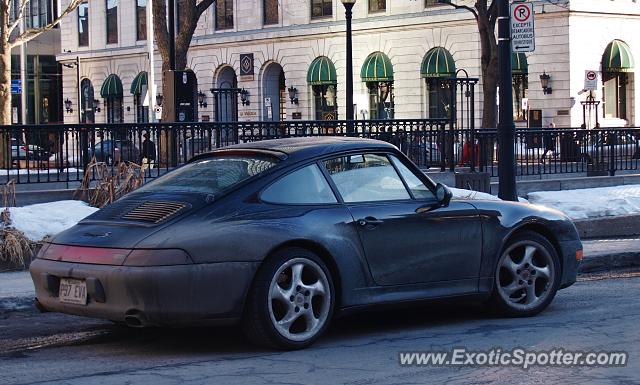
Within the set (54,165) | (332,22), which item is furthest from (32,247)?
(332,22)

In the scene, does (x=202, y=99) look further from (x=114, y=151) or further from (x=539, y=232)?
(x=539, y=232)

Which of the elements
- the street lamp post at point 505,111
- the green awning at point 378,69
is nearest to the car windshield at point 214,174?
the street lamp post at point 505,111

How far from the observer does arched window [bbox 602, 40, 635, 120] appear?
52.1 meters

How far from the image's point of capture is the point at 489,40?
3934 cm

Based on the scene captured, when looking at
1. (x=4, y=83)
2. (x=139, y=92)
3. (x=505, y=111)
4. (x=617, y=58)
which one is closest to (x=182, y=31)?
(x=4, y=83)

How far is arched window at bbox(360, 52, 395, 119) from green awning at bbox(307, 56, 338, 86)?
1.81 meters

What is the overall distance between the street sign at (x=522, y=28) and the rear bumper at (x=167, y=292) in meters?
8.15

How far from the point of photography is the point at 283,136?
17.4 m

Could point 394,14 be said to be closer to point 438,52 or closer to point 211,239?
point 438,52

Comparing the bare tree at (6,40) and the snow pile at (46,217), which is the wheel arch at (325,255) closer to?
the snow pile at (46,217)

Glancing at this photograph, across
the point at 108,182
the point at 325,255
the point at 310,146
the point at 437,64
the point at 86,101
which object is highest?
the point at 437,64

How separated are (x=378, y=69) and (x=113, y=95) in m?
20.5

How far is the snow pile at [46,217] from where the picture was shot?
41.9 feet

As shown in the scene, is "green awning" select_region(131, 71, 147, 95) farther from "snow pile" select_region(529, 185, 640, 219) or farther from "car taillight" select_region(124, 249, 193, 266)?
"car taillight" select_region(124, 249, 193, 266)
